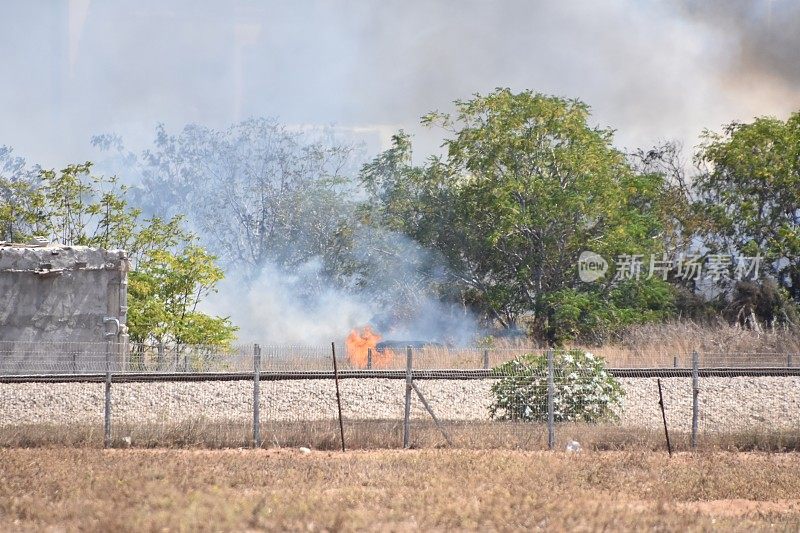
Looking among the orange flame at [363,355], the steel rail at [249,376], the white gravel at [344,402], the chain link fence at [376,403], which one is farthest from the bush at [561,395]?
the orange flame at [363,355]

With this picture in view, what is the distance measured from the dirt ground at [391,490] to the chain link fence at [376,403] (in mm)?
994

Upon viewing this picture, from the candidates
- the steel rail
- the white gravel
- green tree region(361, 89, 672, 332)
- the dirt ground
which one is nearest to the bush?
the steel rail

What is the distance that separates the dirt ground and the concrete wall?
11490 millimetres

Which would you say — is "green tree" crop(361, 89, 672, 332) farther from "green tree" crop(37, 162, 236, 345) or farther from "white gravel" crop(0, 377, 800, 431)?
"white gravel" crop(0, 377, 800, 431)

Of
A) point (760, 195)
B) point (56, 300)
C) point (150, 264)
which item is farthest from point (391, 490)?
point (760, 195)

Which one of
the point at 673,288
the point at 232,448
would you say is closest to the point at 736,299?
the point at 673,288

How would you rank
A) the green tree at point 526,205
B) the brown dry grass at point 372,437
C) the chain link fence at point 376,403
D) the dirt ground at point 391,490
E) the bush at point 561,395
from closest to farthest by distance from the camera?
the dirt ground at point 391,490 → the brown dry grass at point 372,437 → the chain link fence at point 376,403 → the bush at point 561,395 → the green tree at point 526,205

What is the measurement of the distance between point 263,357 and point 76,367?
458cm

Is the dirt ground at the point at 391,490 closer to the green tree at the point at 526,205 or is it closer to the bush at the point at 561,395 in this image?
the bush at the point at 561,395

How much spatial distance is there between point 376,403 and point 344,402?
0.75 m

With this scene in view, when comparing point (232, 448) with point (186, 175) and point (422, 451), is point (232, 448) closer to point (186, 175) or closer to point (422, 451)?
point (422, 451)

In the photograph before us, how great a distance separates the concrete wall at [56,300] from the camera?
2816cm

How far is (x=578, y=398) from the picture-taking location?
68.0 feet

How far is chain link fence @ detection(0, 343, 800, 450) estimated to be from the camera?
18734 mm
